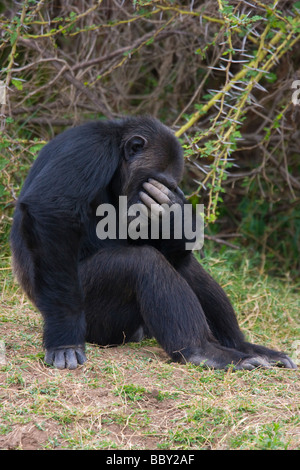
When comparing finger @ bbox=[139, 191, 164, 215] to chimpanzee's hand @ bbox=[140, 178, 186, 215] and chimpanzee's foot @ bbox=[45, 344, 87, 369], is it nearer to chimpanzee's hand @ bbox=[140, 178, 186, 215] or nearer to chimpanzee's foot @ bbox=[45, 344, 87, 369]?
chimpanzee's hand @ bbox=[140, 178, 186, 215]

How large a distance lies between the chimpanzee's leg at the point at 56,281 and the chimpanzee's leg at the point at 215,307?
0.91 meters

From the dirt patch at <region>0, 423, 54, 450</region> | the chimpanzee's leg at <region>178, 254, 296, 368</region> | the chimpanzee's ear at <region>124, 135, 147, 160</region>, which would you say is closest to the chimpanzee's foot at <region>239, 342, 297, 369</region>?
the chimpanzee's leg at <region>178, 254, 296, 368</region>

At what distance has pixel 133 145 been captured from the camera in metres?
4.32

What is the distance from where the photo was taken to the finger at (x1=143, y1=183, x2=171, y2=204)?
13.8ft

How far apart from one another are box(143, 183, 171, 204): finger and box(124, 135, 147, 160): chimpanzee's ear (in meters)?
0.22

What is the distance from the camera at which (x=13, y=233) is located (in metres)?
4.38

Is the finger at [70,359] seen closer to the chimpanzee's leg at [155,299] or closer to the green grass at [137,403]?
the green grass at [137,403]

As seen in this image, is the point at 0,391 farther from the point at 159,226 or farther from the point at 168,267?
the point at 159,226

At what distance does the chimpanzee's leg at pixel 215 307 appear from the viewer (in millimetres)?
4570

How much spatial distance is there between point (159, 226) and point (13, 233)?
36.8 inches

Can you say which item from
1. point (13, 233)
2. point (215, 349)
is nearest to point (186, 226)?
point (215, 349)

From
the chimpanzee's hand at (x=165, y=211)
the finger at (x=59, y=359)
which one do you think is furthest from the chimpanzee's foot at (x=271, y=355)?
the finger at (x=59, y=359)
